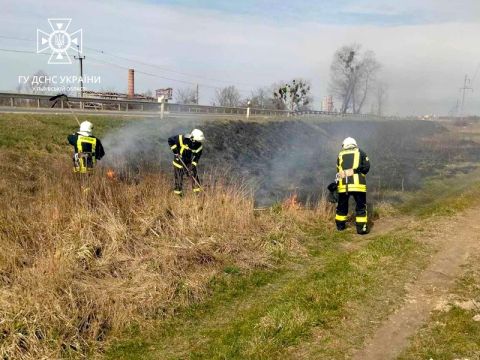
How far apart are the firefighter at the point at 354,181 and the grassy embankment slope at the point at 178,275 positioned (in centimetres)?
46

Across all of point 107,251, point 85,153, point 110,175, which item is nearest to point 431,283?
point 107,251

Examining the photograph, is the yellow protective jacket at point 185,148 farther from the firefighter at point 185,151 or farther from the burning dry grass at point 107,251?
the burning dry grass at point 107,251

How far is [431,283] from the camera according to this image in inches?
226

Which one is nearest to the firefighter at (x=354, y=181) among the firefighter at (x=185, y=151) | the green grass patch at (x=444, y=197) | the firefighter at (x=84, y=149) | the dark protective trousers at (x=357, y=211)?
the dark protective trousers at (x=357, y=211)

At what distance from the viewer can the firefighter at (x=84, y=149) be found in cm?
847

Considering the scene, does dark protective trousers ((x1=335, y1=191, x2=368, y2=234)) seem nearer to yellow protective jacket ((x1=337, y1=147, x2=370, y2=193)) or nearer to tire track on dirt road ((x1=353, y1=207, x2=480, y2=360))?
yellow protective jacket ((x1=337, y1=147, x2=370, y2=193))

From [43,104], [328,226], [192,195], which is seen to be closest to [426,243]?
[328,226]

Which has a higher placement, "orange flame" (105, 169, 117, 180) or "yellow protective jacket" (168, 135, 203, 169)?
"yellow protective jacket" (168, 135, 203, 169)

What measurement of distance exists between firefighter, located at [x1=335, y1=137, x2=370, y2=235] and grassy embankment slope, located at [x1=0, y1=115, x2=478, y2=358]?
465 mm

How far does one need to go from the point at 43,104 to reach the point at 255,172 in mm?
12454

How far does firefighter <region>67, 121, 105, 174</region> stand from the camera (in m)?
8.47

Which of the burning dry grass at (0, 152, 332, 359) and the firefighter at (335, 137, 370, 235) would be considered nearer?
the burning dry grass at (0, 152, 332, 359)

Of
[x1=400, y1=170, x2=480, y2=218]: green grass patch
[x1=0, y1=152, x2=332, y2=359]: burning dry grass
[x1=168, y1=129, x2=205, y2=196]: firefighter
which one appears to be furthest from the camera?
[x1=400, y1=170, x2=480, y2=218]: green grass patch

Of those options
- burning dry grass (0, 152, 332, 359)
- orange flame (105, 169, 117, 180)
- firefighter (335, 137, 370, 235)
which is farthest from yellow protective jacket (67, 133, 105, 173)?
firefighter (335, 137, 370, 235)
